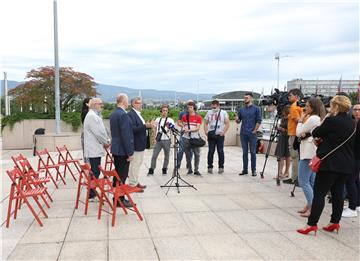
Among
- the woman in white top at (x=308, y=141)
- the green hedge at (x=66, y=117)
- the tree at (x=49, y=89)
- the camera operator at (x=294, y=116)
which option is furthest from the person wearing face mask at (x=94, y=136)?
the tree at (x=49, y=89)

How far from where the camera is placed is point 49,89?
21438 mm

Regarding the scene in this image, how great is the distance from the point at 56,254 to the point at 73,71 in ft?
66.5

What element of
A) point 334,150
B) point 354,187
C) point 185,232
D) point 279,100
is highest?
point 279,100

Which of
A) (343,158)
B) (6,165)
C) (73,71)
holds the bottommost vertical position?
(6,165)

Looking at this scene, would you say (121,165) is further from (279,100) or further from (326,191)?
(279,100)

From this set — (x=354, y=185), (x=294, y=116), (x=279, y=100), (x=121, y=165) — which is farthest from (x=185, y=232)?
(x=279, y=100)

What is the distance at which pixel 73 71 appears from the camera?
22.9 metres

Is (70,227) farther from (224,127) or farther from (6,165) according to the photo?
(6,165)

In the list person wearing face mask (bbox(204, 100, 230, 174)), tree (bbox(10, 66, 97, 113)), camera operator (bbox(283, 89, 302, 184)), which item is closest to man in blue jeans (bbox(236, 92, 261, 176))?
person wearing face mask (bbox(204, 100, 230, 174))

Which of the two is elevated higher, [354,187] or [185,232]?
[354,187]

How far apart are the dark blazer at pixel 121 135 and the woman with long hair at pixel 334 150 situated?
262 centimetres

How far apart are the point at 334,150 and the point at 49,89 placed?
1962cm

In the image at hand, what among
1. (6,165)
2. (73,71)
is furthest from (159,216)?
(73,71)

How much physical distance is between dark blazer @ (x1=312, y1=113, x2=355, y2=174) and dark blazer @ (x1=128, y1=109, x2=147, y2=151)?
9.87 ft
